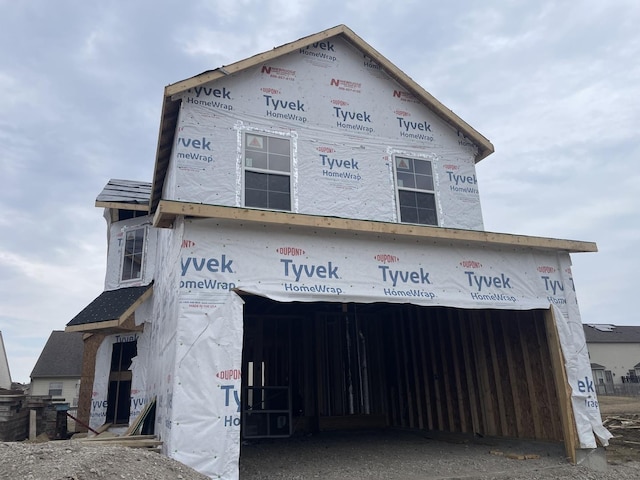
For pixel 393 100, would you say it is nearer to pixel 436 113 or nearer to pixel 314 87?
pixel 436 113

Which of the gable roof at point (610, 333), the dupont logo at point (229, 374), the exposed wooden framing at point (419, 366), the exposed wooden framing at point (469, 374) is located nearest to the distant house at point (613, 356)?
the gable roof at point (610, 333)

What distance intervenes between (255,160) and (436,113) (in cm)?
506

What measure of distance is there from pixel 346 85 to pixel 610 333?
163ft

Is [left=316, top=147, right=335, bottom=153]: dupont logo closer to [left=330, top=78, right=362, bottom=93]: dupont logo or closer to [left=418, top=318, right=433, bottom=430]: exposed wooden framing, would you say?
[left=330, top=78, right=362, bottom=93]: dupont logo

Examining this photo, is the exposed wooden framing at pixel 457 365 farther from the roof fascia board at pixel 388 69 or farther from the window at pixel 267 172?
the window at pixel 267 172

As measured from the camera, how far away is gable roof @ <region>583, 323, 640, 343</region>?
1879 inches

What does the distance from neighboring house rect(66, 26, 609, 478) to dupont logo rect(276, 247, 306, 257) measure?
37 mm

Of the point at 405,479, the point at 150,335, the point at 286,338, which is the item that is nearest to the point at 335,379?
the point at 286,338

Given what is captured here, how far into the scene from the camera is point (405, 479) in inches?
295

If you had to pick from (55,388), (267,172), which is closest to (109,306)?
(267,172)

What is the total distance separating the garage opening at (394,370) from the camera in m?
10.3

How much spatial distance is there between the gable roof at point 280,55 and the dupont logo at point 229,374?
5.87 m

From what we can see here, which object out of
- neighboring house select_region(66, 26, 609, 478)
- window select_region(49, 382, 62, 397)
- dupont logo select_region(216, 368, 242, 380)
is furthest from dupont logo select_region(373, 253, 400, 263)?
window select_region(49, 382, 62, 397)

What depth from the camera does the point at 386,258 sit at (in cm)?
845
